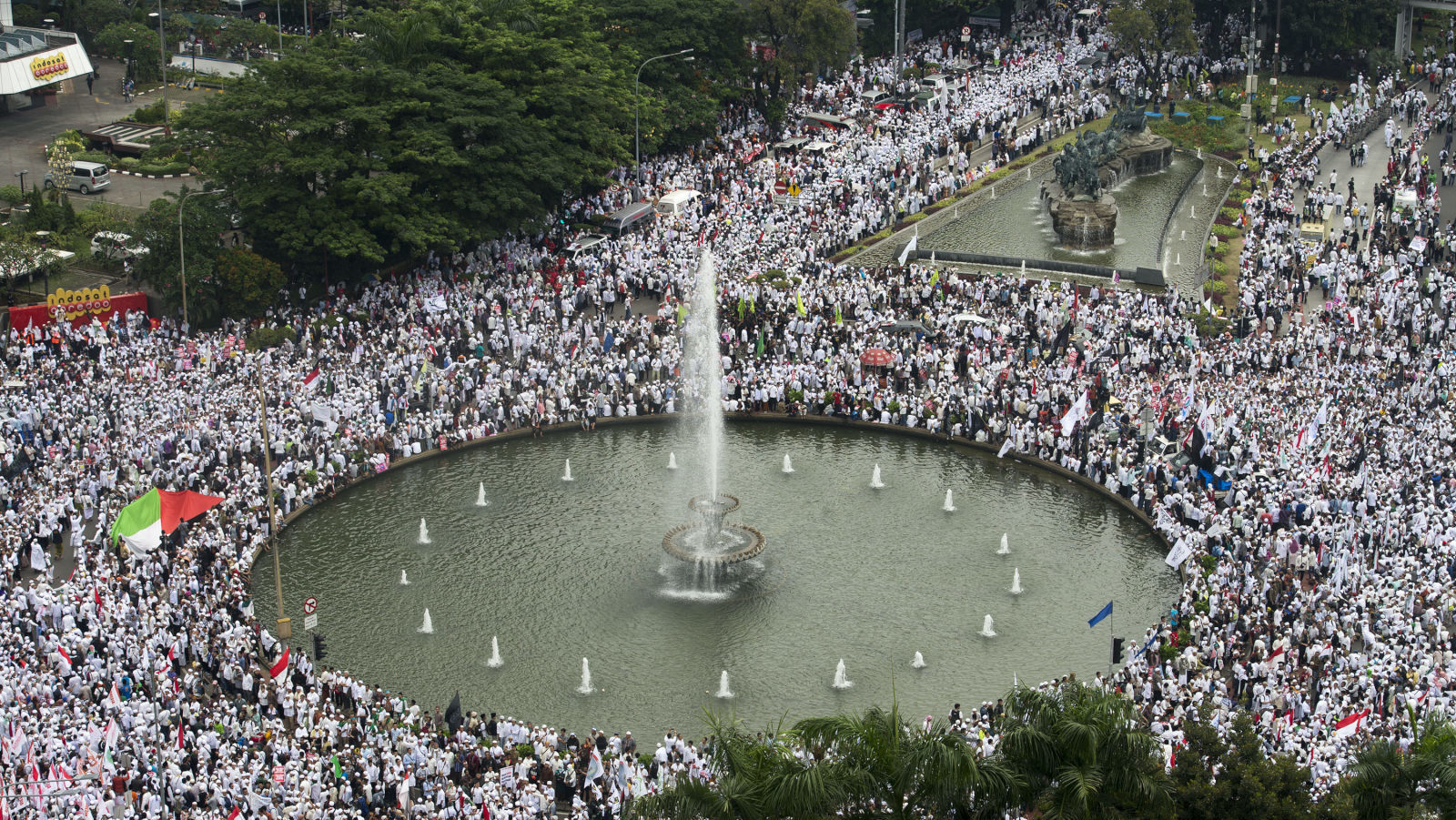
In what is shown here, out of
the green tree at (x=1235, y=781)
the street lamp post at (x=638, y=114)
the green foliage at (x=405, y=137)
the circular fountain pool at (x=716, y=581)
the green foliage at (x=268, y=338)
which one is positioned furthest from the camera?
the street lamp post at (x=638, y=114)

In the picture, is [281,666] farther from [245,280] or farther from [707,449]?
[245,280]

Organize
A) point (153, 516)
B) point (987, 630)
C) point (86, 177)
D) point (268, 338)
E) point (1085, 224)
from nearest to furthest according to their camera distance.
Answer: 1. point (153, 516)
2. point (987, 630)
3. point (268, 338)
4. point (1085, 224)
5. point (86, 177)

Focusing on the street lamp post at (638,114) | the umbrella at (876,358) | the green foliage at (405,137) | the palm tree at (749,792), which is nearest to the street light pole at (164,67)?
the green foliage at (405,137)

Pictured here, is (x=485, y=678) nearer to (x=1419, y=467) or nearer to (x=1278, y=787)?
(x=1278, y=787)

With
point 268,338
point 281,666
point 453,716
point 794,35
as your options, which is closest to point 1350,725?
point 453,716

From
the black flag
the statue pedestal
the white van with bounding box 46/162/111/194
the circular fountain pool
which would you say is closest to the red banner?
the circular fountain pool

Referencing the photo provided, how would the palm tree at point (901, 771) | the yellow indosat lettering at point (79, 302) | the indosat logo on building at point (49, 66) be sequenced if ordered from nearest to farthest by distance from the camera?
the palm tree at point (901, 771)
the yellow indosat lettering at point (79, 302)
the indosat logo on building at point (49, 66)

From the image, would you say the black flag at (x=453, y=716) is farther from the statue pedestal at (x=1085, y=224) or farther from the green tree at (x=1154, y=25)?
the green tree at (x=1154, y=25)

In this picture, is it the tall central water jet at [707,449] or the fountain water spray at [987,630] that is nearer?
the fountain water spray at [987,630]
